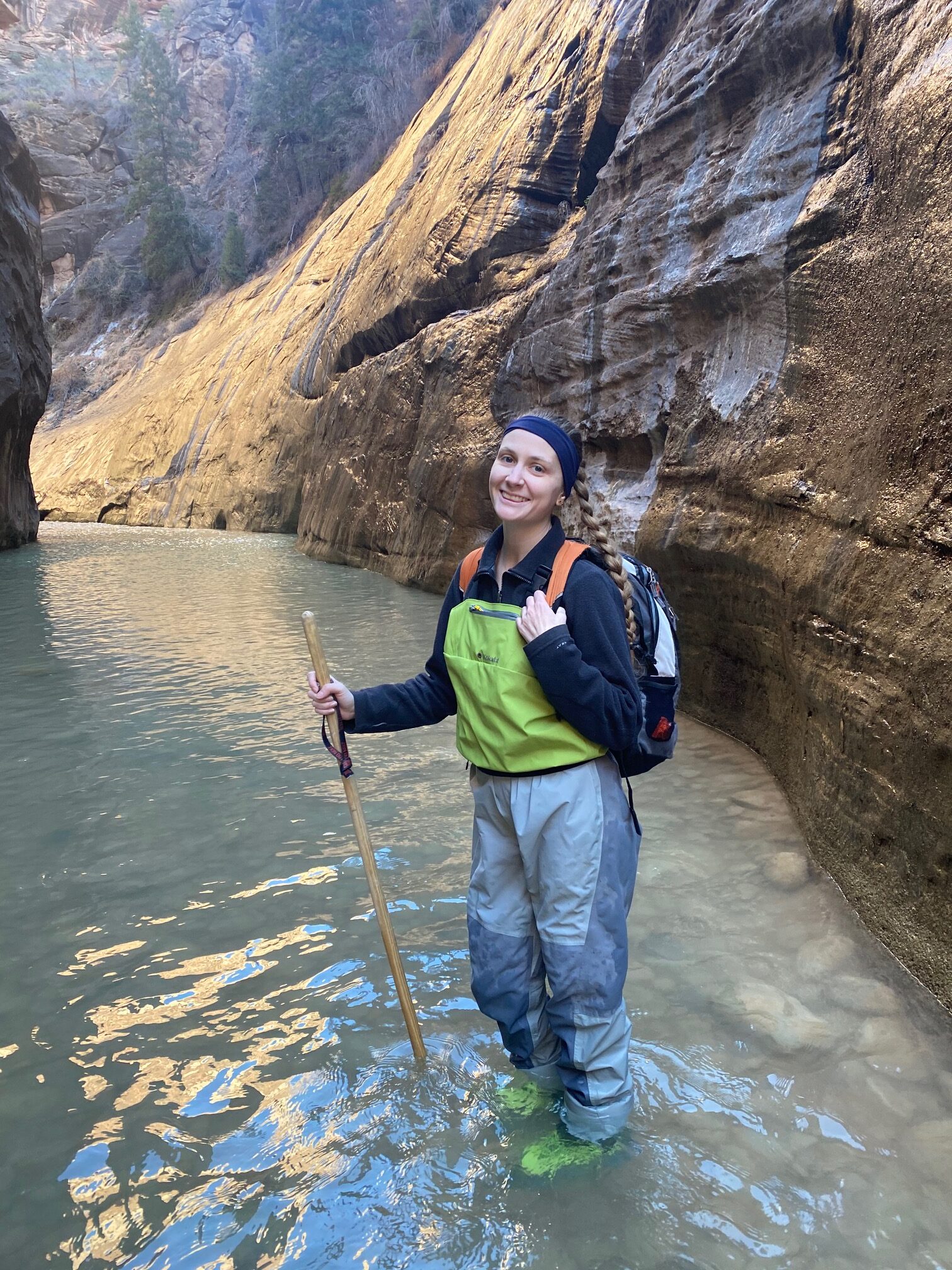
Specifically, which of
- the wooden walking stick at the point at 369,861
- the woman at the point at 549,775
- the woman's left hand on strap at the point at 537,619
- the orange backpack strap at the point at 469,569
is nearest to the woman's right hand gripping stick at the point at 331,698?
the wooden walking stick at the point at 369,861

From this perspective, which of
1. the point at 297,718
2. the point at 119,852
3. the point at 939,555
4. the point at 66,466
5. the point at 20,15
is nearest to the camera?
the point at 939,555

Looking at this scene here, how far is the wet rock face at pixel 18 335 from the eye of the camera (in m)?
14.3

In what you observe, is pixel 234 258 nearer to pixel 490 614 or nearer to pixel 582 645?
pixel 490 614

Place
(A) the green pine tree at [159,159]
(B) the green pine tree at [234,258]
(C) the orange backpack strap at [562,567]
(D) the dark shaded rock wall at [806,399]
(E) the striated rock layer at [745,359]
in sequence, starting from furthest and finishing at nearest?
(A) the green pine tree at [159,159] < (B) the green pine tree at [234,258] < (E) the striated rock layer at [745,359] < (D) the dark shaded rock wall at [806,399] < (C) the orange backpack strap at [562,567]

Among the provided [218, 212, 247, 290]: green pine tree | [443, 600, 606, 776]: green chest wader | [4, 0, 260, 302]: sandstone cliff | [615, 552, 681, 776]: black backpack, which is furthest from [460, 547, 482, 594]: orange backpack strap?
[4, 0, 260, 302]: sandstone cliff

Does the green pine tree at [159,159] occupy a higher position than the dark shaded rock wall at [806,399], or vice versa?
the green pine tree at [159,159]

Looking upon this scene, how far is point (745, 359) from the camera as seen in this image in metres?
5.43

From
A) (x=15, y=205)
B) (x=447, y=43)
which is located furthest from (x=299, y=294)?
(x=15, y=205)

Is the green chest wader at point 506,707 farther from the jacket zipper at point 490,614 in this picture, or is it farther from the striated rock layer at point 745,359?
the striated rock layer at point 745,359

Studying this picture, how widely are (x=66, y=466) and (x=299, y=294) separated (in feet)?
32.0

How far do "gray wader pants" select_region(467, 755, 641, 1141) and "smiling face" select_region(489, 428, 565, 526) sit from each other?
55 cm

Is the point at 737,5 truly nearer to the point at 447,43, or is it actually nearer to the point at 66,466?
the point at 447,43

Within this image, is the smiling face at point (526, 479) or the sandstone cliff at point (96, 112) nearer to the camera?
the smiling face at point (526, 479)

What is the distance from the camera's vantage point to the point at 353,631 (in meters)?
8.62
